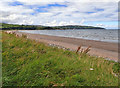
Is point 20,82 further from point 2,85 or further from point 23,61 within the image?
point 23,61

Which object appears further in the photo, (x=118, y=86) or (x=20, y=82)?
(x=20, y=82)

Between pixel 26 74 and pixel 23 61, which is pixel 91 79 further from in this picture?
pixel 23 61

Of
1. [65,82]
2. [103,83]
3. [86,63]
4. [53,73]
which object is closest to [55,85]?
[65,82]

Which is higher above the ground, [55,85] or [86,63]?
[86,63]

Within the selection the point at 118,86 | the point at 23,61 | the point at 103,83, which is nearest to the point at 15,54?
the point at 23,61

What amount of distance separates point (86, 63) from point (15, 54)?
4.74m

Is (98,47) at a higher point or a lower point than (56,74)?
lower

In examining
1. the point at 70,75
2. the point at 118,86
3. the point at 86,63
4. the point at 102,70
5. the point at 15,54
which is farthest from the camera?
the point at 15,54

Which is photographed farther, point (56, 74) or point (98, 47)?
point (98, 47)

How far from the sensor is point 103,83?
4496 millimetres

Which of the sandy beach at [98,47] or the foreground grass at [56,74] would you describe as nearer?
the foreground grass at [56,74]

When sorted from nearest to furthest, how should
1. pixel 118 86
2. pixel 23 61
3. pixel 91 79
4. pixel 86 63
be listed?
pixel 118 86
pixel 91 79
pixel 86 63
pixel 23 61

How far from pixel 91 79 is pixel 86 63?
1.49m

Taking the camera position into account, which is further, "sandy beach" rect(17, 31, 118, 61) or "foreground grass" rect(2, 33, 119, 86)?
"sandy beach" rect(17, 31, 118, 61)
